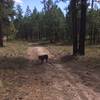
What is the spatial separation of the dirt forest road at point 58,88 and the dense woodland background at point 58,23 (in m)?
12.2

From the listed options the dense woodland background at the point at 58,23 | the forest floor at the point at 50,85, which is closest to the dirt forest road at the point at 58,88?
the forest floor at the point at 50,85

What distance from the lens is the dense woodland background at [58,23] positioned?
2884cm

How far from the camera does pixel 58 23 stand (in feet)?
242

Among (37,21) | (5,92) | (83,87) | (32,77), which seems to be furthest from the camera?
(37,21)

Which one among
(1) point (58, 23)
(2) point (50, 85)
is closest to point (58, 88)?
(2) point (50, 85)

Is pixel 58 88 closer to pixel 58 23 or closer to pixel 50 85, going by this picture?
pixel 50 85

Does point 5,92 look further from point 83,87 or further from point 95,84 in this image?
point 95,84

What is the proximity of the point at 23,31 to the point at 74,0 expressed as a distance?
88161 mm

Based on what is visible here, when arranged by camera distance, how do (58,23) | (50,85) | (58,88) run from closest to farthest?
(58,88) → (50,85) → (58,23)

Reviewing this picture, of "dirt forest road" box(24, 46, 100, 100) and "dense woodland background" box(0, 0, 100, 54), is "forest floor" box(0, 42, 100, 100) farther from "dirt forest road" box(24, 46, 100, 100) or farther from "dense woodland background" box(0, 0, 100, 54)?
"dense woodland background" box(0, 0, 100, 54)

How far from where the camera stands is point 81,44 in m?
27.3

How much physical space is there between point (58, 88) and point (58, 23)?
2423 inches

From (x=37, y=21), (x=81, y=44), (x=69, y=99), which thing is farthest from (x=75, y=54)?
(x=37, y=21)

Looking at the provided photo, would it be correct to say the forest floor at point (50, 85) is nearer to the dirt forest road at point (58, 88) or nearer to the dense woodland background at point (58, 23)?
the dirt forest road at point (58, 88)
